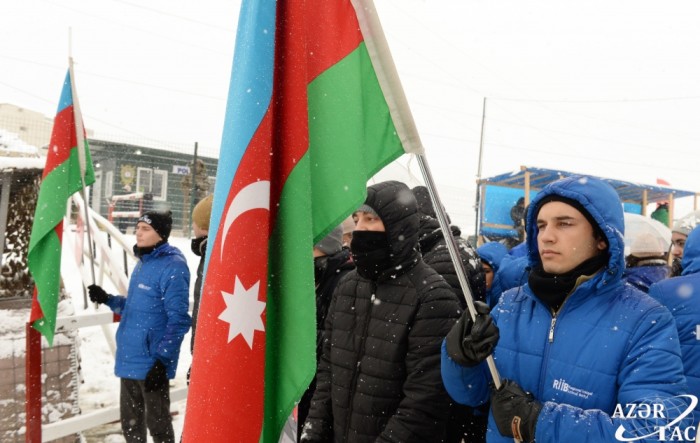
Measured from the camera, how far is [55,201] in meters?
3.80

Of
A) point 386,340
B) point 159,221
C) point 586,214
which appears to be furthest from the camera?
point 159,221

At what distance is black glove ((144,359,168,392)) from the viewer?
3.81m

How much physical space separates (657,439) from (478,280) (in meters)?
1.61

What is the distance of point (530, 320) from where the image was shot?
1767mm

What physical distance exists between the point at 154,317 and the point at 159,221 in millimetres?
808

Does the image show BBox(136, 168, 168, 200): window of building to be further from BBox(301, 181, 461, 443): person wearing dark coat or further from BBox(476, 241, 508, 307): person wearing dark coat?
BBox(301, 181, 461, 443): person wearing dark coat

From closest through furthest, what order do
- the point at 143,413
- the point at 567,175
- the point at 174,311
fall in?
the point at 174,311 → the point at 143,413 → the point at 567,175

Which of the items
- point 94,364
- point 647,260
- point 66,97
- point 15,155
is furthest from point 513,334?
point 94,364

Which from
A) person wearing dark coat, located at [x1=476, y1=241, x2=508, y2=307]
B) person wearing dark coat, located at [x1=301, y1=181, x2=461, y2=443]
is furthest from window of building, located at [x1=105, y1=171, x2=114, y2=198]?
person wearing dark coat, located at [x1=301, y1=181, x2=461, y2=443]

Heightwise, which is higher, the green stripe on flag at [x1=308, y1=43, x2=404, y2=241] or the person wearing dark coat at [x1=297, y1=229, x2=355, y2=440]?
the green stripe on flag at [x1=308, y1=43, x2=404, y2=241]

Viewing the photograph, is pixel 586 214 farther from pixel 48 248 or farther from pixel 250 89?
pixel 48 248

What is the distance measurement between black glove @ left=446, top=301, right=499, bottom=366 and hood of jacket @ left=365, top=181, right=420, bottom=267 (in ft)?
2.43

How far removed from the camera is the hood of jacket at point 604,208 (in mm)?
1657

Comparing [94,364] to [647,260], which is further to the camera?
[94,364]
